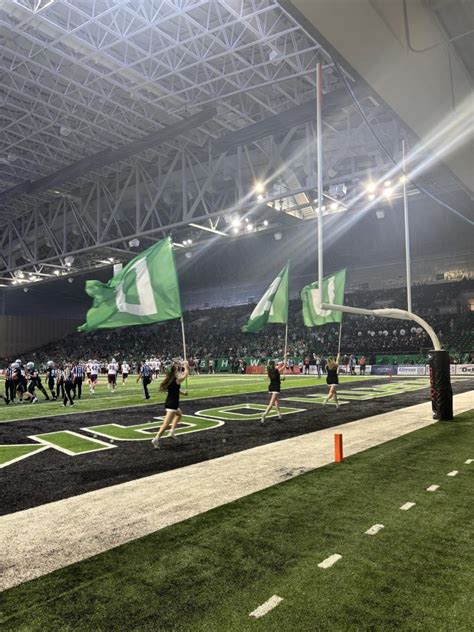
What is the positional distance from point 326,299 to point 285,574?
14.7 meters

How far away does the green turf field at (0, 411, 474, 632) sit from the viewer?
10.4 ft

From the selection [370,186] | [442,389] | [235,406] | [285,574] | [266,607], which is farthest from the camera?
[370,186]

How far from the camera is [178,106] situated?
912 inches

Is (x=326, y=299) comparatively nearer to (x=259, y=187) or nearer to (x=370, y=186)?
(x=370, y=186)

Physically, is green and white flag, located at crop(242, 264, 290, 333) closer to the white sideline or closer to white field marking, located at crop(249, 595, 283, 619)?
the white sideline

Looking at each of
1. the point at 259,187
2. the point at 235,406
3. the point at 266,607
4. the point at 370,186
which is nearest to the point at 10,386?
the point at 235,406

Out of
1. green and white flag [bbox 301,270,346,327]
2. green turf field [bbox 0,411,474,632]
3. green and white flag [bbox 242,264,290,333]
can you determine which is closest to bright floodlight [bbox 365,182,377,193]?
green and white flag [bbox 301,270,346,327]

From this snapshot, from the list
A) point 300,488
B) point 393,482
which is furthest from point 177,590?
point 393,482

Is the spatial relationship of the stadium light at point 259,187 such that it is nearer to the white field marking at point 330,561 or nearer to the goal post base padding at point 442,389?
the goal post base padding at point 442,389

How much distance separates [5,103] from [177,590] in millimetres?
23890

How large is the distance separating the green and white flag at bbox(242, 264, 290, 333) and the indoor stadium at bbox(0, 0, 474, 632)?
2.7 inches

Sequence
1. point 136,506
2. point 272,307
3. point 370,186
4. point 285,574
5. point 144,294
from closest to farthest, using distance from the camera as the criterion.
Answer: point 285,574, point 136,506, point 144,294, point 272,307, point 370,186

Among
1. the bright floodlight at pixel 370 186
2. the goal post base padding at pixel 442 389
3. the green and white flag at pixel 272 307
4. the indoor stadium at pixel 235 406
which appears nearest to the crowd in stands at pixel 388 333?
the indoor stadium at pixel 235 406

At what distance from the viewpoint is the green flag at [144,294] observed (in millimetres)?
11438
